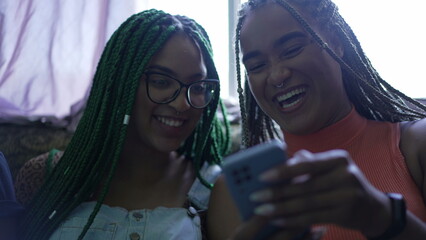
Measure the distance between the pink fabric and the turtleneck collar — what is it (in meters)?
0.84

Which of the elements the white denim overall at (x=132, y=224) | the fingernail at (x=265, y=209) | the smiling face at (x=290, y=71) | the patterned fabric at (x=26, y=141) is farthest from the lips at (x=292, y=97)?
the patterned fabric at (x=26, y=141)

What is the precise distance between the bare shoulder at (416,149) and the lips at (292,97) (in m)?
0.23

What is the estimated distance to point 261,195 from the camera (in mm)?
448

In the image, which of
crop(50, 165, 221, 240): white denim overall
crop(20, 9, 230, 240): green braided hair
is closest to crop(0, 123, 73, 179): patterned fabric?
crop(20, 9, 230, 240): green braided hair

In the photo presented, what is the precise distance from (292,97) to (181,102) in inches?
10.2

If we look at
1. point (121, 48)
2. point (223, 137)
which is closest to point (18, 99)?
point (121, 48)

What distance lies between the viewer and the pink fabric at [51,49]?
142 centimetres

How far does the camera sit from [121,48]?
1002mm

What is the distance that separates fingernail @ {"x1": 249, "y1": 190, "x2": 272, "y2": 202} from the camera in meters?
0.44

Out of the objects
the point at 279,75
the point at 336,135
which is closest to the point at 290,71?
the point at 279,75

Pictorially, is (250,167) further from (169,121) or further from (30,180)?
(30,180)

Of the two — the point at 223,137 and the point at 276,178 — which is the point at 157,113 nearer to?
the point at 223,137

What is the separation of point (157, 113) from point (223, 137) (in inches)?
12.6

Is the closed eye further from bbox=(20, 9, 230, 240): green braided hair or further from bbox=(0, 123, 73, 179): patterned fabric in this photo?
bbox=(0, 123, 73, 179): patterned fabric
